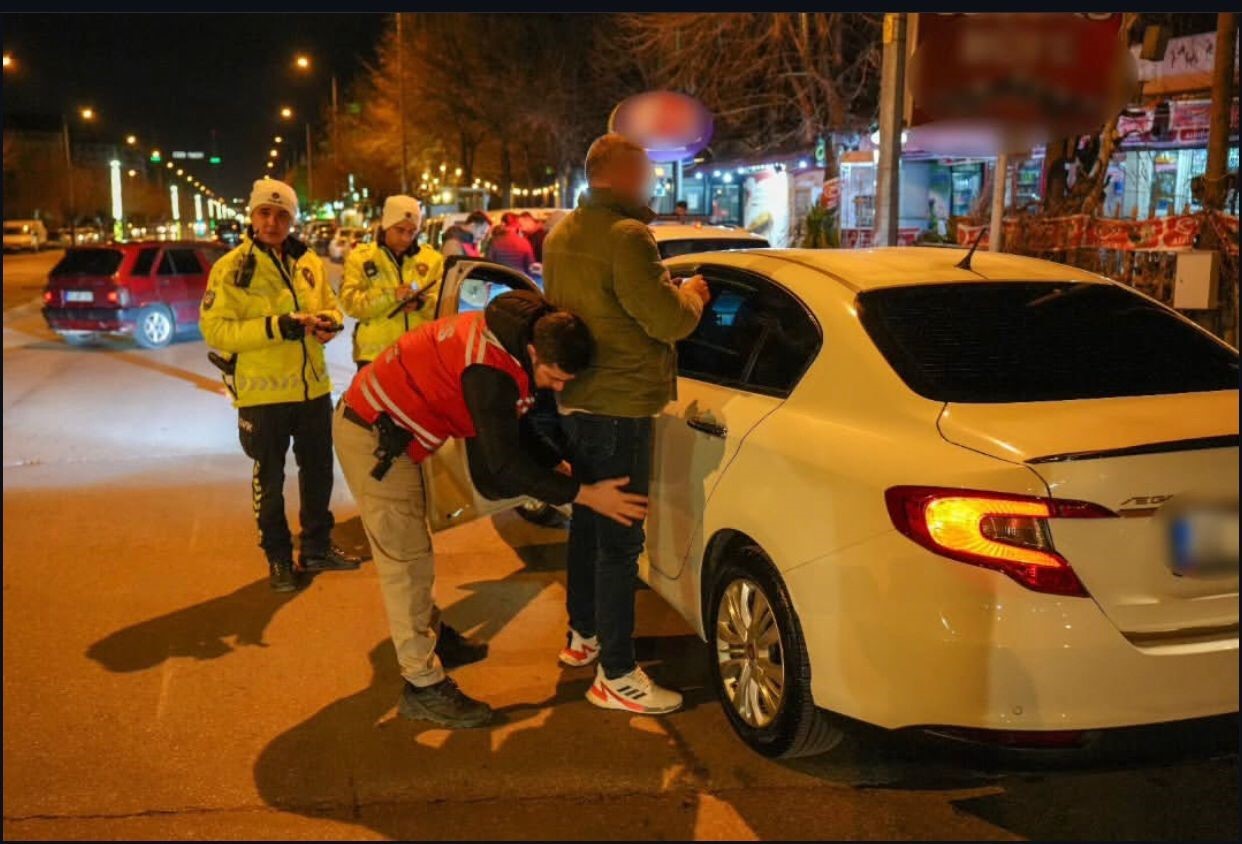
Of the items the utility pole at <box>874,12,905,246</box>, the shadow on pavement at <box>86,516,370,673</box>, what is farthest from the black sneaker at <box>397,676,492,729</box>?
the utility pole at <box>874,12,905,246</box>

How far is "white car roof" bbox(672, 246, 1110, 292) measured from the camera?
11.7ft

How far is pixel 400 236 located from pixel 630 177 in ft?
8.23

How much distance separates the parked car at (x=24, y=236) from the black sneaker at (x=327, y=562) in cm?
5319

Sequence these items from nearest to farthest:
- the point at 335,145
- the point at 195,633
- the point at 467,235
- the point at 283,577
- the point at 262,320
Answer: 1. the point at 195,633
2. the point at 262,320
3. the point at 283,577
4. the point at 467,235
5. the point at 335,145

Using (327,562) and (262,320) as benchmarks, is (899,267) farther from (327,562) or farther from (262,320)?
(327,562)

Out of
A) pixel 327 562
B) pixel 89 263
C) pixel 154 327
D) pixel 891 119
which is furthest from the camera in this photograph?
pixel 89 263

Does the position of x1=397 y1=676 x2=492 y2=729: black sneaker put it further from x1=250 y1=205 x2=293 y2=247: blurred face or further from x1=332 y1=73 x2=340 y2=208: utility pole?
x1=332 y1=73 x2=340 y2=208: utility pole

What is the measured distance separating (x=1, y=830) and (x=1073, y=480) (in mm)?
3136

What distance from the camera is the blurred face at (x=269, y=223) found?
501cm

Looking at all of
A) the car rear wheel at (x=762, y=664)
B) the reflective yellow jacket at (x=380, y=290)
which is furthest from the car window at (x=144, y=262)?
the car rear wheel at (x=762, y=664)

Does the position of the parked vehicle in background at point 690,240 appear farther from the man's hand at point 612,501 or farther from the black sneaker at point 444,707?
the black sneaker at point 444,707

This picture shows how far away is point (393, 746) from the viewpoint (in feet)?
11.8

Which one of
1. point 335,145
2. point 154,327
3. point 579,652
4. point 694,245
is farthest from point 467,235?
point 335,145

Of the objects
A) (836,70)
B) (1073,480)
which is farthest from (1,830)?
(836,70)
